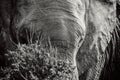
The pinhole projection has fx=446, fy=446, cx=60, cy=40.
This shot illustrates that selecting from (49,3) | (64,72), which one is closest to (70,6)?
(49,3)

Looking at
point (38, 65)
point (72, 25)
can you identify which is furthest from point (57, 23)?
point (38, 65)

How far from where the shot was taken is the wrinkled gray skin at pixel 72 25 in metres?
2.74

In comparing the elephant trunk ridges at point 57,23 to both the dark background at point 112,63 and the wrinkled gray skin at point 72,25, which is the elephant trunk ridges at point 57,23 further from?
the dark background at point 112,63

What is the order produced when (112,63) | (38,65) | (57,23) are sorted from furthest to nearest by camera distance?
(112,63), (57,23), (38,65)

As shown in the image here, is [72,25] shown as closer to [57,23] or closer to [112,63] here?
[57,23]

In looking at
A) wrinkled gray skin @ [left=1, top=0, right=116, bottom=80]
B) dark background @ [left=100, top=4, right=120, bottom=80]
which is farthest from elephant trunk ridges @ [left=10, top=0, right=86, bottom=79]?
dark background @ [left=100, top=4, right=120, bottom=80]

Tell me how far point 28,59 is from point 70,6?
51cm

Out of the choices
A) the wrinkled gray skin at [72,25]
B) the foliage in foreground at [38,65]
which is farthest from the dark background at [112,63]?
the foliage in foreground at [38,65]

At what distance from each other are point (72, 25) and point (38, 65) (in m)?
0.38

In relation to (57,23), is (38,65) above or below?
below

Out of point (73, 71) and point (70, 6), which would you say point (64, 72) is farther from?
point (70, 6)

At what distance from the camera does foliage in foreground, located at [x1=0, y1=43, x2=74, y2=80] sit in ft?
8.40

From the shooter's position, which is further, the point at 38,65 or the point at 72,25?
the point at 72,25

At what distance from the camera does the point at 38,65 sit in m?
2.57
